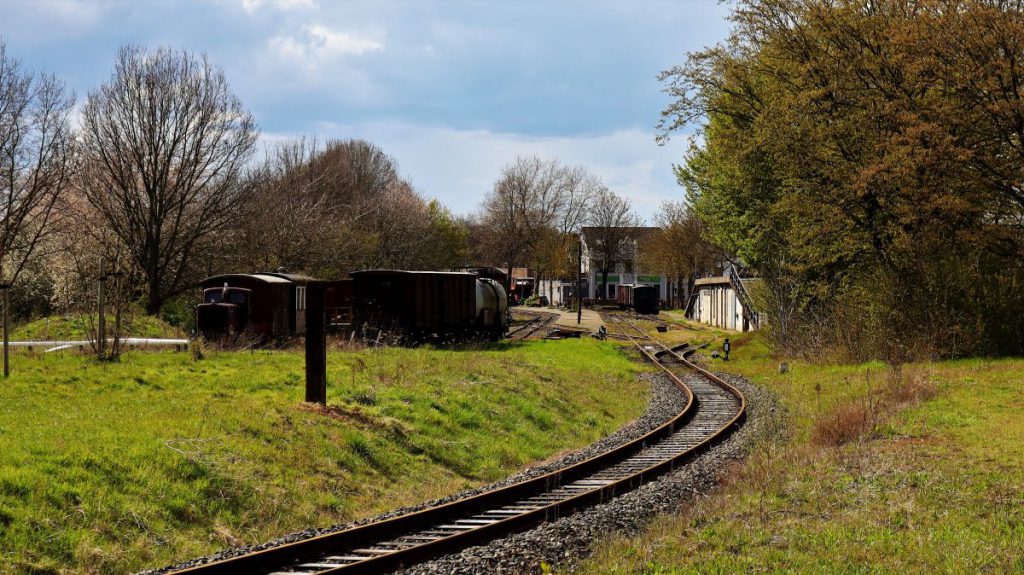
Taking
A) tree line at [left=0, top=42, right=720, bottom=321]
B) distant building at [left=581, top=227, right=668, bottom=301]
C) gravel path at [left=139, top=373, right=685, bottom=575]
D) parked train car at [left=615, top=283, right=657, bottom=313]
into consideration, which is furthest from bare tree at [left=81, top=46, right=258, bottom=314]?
distant building at [left=581, top=227, right=668, bottom=301]

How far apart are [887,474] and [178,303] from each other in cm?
3422

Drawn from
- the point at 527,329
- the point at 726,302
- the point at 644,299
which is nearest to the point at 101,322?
the point at 527,329

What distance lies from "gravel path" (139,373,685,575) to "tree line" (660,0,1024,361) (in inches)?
279

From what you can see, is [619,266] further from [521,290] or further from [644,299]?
[644,299]

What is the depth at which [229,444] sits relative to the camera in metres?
11.5

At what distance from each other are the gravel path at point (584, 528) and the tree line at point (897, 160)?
13.3m

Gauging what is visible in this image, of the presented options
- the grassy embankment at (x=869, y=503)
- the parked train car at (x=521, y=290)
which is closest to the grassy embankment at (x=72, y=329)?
the grassy embankment at (x=869, y=503)

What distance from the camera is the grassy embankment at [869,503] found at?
741 centimetres

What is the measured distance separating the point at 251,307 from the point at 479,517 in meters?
20.6

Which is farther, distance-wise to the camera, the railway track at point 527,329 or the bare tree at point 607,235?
the bare tree at point 607,235

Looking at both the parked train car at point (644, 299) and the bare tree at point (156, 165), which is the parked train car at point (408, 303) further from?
the parked train car at point (644, 299)

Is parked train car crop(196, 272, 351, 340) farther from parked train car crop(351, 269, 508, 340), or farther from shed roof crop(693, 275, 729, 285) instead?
shed roof crop(693, 275, 729, 285)

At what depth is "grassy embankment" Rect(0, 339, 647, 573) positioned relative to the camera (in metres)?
8.76

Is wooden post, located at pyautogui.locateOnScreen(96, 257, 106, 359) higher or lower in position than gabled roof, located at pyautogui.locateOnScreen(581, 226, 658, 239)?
lower
